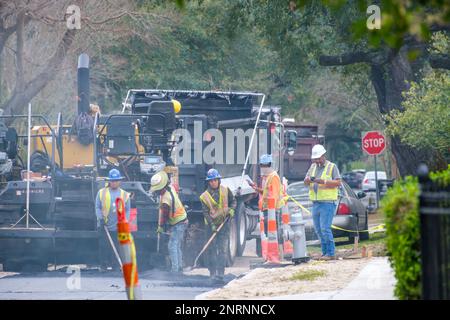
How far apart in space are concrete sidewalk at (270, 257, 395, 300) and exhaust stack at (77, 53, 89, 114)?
775 centimetres

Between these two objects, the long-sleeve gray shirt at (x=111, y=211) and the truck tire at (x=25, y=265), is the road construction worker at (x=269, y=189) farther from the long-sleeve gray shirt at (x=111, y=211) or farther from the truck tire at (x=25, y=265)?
the truck tire at (x=25, y=265)

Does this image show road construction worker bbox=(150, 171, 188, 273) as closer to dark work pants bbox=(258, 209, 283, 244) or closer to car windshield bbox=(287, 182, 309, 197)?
dark work pants bbox=(258, 209, 283, 244)

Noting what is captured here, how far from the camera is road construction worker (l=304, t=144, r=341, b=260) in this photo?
1664 centimetres

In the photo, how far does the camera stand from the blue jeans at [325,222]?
54.5 ft

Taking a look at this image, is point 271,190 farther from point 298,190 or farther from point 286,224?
point 298,190

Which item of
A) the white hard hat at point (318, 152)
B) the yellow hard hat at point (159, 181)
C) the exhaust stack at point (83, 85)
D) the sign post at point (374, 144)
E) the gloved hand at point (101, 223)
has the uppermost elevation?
the exhaust stack at point (83, 85)

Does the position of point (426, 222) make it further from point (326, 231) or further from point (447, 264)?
point (326, 231)

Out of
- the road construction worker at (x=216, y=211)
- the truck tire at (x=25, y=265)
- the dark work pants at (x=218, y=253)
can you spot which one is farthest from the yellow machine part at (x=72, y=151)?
the dark work pants at (x=218, y=253)

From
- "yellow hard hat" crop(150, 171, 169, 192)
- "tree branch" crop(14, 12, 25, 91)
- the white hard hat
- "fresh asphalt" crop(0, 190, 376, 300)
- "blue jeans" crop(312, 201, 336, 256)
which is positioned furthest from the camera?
"tree branch" crop(14, 12, 25, 91)

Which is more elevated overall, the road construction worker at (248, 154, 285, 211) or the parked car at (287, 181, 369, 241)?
the road construction worker at (248, 154, 285, 211)

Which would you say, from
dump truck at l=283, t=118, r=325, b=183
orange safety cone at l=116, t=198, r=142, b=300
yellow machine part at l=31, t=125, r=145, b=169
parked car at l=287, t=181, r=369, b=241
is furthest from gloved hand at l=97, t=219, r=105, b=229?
dump truck at l=283, t=118, r=325, b=183

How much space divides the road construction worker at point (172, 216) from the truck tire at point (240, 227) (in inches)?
108
